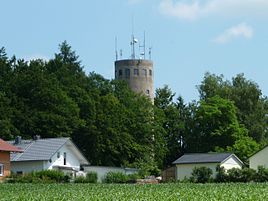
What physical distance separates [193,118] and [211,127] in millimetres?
5788

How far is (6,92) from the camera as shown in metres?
73.3

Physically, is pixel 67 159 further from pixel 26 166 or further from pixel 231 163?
pixel 231 163

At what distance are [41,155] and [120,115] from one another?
14.7m

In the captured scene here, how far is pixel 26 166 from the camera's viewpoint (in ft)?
216

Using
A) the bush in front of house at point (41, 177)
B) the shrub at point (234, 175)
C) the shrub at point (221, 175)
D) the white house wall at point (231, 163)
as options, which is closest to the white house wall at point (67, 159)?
the bush in front of house at point (41, 177)

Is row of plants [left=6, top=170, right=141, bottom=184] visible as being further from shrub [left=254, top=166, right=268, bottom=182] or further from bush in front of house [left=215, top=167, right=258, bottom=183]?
shrub [left=254, top=166, right=268, bottom=182]

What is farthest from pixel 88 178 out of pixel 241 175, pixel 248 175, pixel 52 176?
pixel 248 175

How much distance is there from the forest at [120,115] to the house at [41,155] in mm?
4316

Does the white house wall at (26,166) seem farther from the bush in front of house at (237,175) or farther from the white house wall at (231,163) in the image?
the white house wall at (231,163)

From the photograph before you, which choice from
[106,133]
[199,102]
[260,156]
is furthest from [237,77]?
[260,156]

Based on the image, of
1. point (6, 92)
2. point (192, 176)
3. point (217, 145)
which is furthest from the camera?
point (217, 145)

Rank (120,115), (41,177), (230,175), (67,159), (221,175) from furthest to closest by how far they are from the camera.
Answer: (120,115), (67,159), (221,175), (230,175), (41,177)

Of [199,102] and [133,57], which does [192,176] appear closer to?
[199,102]

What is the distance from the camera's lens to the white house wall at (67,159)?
65.9 meters
